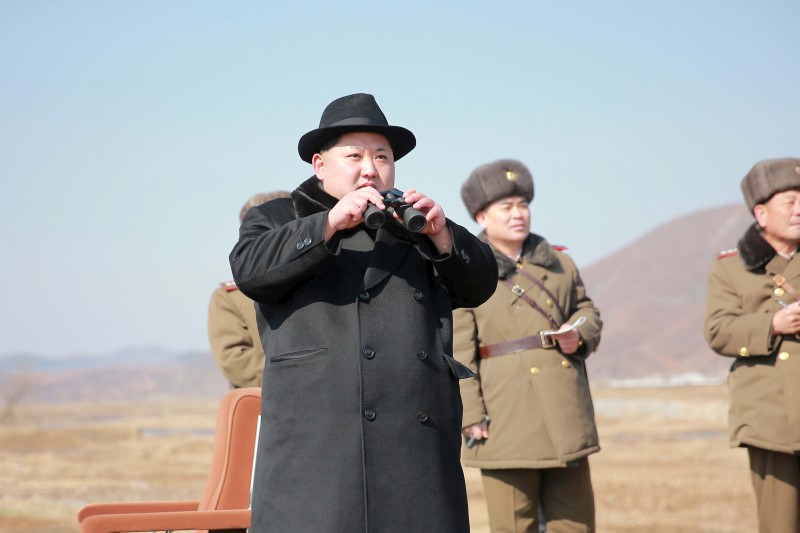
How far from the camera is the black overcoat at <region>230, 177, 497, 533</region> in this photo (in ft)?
9.69

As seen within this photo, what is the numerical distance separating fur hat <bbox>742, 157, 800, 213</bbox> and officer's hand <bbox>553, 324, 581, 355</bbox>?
3.52 ft

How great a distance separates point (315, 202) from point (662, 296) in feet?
263

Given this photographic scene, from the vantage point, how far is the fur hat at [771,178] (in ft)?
Answer: 17.4

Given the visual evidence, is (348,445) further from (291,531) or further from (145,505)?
(145,505)

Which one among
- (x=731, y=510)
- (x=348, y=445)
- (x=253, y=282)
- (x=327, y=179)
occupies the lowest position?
(x=731, y=510)

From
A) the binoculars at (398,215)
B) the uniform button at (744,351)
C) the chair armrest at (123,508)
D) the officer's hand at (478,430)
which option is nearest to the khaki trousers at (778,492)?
the uniform button at (744,351)

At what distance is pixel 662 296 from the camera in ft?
265

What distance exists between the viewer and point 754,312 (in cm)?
538

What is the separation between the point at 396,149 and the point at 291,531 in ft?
3.92

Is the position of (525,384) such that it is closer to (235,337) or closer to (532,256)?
(532,256)

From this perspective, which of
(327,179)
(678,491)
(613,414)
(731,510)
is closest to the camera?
(327,179)

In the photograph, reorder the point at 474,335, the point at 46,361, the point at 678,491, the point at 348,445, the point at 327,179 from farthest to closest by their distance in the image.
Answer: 1. the point at 46,361
2. the point at 678,491
3. the point at 474,335
4. the point at 327,179
5. the point at 348,445

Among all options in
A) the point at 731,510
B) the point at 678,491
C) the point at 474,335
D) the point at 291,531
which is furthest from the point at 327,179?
the point at 678,491

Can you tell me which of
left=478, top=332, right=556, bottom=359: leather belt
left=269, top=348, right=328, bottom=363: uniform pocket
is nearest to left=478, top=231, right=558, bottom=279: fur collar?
left=478, top=332, right=556, bottom=359: leather belt
